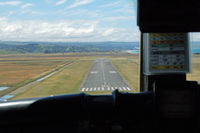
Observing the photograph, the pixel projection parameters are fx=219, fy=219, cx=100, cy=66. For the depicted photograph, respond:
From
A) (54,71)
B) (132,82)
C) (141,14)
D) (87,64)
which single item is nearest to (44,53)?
(54,71)

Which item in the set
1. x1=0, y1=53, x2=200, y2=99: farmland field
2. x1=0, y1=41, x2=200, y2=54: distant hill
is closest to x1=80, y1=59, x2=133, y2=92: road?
x1=0, y1=53, x2=200, y2=99: farmland field

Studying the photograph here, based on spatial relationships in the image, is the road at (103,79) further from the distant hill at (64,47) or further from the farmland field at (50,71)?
the distant hill at (64,47)

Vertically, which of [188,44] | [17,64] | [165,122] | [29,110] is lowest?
[165,122]

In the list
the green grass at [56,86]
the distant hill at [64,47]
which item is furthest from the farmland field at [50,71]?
the distant hill at [64,47]

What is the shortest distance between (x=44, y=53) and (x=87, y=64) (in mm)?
880

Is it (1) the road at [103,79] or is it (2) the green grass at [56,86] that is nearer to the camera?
(2) the green grass at [56,86]

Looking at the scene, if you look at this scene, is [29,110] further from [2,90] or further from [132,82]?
[132,82]

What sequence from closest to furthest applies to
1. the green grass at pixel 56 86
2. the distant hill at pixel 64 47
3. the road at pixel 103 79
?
the green grass at pixel 56 86 < the road at pixel 103 79 < the distant hill at pixel 64 47

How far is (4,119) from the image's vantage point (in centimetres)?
194

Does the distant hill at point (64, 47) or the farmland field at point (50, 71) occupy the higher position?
the distant hill at point (64, 47)

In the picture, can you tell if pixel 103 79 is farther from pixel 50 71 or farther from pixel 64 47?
pixel 50 71

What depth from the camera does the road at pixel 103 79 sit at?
8.23ft

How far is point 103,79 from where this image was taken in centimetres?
289

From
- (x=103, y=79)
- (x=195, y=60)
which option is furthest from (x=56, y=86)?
(x=195, y=60)
